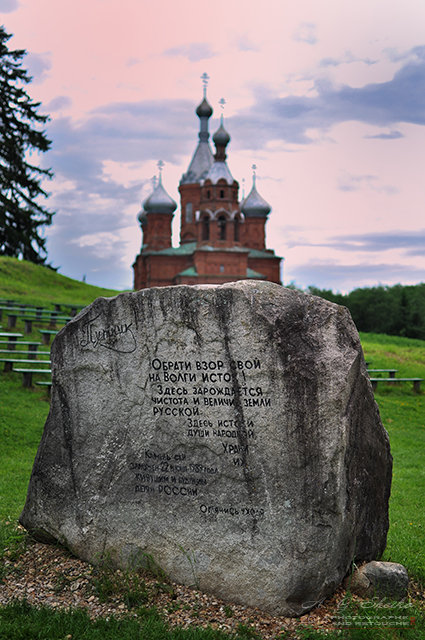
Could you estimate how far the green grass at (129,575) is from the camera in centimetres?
437

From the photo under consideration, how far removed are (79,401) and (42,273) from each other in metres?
29.6

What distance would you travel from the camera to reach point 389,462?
210 inches

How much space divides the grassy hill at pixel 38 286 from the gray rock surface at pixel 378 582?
21180mm

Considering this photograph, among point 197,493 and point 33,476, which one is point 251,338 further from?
point 33,476

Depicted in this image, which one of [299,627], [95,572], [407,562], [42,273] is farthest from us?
[42,273]

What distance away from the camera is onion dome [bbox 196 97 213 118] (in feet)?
188

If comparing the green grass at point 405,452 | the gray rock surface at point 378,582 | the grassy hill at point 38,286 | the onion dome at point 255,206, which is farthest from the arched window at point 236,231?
the gray rock surface at point 378,582

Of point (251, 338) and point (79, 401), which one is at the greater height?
point (251, 338)

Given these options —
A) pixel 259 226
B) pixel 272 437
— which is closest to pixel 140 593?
pixel 272 437
